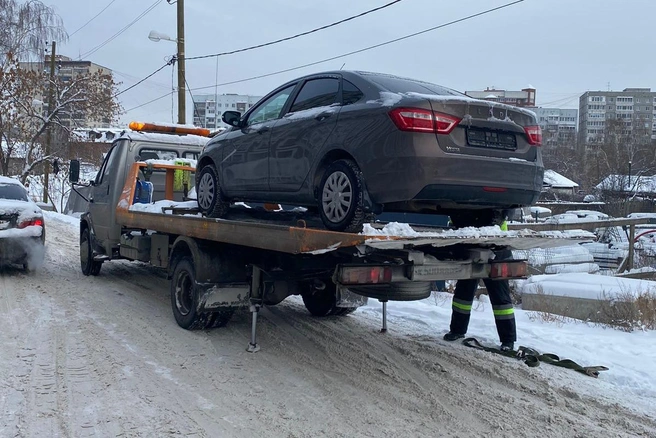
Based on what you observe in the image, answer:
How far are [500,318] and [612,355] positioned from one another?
115 centimetres

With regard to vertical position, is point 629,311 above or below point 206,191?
below

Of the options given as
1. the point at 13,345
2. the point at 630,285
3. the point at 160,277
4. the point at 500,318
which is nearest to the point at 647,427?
the point at 500,318

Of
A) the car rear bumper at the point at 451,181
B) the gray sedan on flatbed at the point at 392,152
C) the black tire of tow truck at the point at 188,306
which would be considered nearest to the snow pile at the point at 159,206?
the black tire of tow truck at the point at 188,306

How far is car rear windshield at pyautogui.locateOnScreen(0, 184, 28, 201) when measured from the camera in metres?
10.9

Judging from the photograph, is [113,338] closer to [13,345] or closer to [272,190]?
[13,345]

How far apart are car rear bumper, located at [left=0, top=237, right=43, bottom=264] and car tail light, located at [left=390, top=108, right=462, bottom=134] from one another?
7855 millimetres

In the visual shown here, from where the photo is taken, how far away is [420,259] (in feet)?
15.3

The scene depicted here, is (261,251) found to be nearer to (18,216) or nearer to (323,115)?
(323,115)

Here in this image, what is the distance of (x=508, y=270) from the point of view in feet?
18.0

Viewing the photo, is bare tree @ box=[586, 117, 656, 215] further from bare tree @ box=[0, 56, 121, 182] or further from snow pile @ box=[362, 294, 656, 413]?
bare tree @ box=[0, 56, 121, 182]

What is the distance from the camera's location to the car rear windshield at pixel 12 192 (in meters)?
10.9

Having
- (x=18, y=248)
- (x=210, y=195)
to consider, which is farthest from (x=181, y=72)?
(x=210, y=195)

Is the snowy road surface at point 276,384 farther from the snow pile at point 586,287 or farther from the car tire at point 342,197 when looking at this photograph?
the snow pile at point 586,287

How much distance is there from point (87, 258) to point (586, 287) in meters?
8.05
